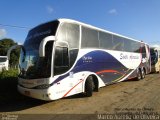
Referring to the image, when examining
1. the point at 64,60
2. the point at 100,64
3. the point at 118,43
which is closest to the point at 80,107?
the point at 64,60

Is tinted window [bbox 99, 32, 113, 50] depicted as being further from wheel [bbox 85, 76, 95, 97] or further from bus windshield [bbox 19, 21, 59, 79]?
bus windshield [bbox 19, 21, 59, 79]

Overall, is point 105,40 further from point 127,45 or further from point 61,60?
point 61,60

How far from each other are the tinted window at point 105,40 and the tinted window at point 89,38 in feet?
1.77

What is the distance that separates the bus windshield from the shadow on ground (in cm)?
126

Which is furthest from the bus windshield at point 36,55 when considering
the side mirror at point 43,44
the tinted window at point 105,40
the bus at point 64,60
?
the tinted window at point 105,40

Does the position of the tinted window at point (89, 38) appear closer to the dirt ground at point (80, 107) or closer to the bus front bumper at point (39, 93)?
the dirt ground at point (80, 107)

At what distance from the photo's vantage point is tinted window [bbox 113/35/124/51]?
1385 cm

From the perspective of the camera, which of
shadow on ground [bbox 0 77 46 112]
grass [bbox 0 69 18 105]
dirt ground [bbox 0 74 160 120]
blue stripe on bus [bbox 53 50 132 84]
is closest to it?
dirt ground [bbox 0 74 160 120]

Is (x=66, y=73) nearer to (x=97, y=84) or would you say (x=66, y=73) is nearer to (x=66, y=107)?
(x=66, y=107)

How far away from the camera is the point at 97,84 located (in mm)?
11195

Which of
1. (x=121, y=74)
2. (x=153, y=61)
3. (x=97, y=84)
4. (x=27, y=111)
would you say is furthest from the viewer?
(x=153, y=61)

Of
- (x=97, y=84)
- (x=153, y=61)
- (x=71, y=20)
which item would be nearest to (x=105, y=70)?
(x=97, y=84)

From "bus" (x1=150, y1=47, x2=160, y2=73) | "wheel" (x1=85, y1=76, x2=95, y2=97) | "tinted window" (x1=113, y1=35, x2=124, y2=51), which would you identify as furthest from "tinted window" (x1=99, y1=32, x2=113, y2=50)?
"bus" (x1=150, y1=47, x2=160, y2=73)

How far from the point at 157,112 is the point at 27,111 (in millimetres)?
4605
